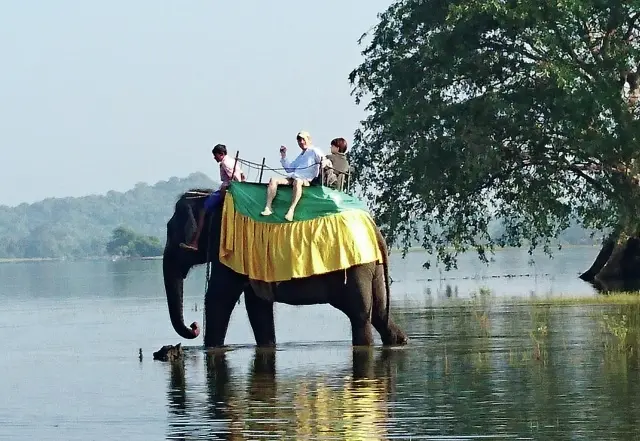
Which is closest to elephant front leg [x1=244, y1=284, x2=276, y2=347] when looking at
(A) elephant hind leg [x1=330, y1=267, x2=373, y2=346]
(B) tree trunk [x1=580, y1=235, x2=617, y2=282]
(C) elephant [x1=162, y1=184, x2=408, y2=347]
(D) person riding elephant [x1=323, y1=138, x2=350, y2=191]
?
(C) elephant [x1=162, y1=184, x2=408, y2=347]

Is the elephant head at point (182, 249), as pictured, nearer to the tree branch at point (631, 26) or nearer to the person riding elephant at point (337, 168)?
the person riding elephant at point (337, 168)

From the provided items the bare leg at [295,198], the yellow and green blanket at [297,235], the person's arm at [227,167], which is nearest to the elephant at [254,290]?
the yellow and green blanket at [297,235]

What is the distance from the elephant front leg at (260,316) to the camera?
20.1 metres

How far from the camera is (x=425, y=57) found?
3534 centimetres

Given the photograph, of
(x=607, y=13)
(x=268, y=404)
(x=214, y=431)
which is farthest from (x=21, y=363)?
(x=607, y=13)

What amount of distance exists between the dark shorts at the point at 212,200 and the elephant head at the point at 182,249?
0.08m

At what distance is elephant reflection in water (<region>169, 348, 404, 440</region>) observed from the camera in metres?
13.2

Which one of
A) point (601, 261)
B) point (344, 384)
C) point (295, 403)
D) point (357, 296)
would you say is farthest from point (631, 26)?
point (295, 403)

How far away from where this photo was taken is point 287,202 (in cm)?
1916

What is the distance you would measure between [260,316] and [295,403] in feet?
17.8

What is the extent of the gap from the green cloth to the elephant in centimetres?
65

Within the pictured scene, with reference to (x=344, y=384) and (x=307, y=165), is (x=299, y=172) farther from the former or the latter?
(x=344, y=384)

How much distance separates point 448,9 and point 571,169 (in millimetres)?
5029

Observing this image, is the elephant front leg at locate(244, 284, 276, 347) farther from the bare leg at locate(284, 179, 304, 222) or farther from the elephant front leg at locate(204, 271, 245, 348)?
the bare leg at locate(284, 179, 304, 222)
